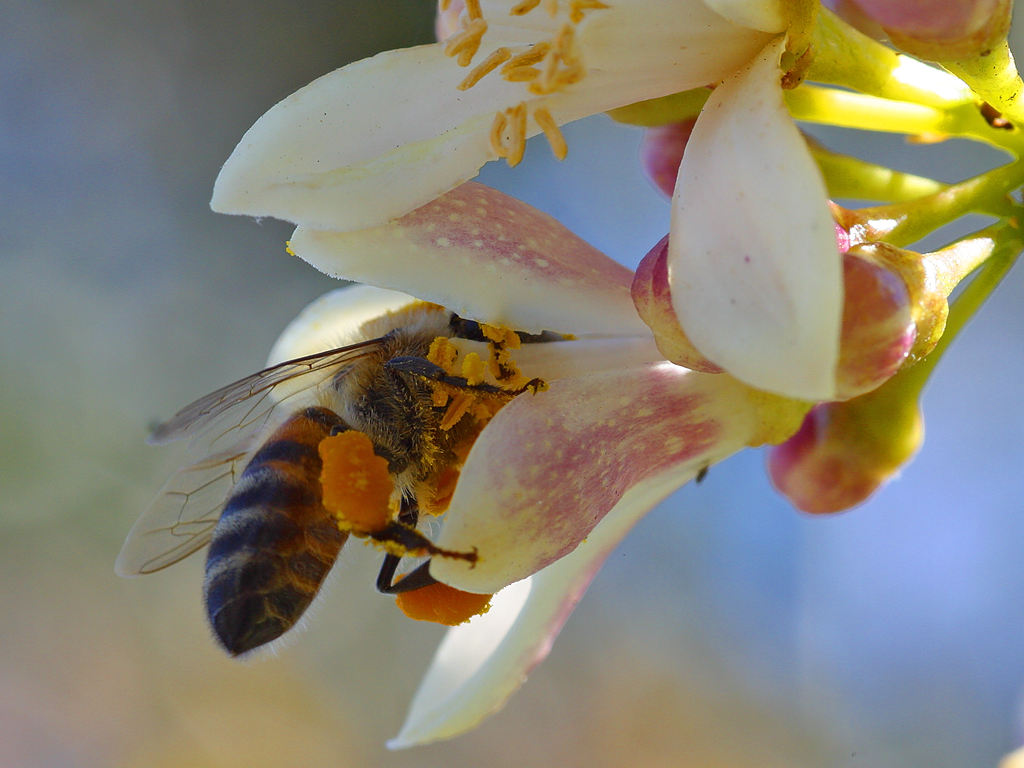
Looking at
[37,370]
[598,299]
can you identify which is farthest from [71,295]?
[598,299]

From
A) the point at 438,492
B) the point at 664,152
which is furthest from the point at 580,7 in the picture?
the point at 438,492

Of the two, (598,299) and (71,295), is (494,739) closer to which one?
(71,295)

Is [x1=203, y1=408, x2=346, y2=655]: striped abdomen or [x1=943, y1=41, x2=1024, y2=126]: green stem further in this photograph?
[x1=203, y1=408, x2=346, y2=655]: striped abdomen

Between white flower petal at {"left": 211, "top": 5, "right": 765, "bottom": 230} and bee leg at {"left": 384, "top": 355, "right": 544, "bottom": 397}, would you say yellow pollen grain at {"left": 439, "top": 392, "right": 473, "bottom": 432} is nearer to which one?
bee leg at {"left": 384, "top": 355, "right": 544, "bottom": 397}

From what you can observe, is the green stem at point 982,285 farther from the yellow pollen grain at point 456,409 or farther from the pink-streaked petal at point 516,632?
the yellow pollen grain at point 456,409

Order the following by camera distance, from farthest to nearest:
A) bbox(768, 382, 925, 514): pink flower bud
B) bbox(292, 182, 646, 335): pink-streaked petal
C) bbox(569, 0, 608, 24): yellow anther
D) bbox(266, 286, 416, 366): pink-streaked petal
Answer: bbox(266, 286, 416, 366): pink-streaked petal
bbox(768, 382, 925, 514): pink flower bud
bbox(292, 182, 646, 335): pink-streaked petal
bbox(569, 0, 608, 24): yellow anther

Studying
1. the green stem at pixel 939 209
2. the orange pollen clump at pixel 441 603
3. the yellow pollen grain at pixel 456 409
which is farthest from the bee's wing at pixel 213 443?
the green stem at pixel 939 209

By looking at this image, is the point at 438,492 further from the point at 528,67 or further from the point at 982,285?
the point at 982,285

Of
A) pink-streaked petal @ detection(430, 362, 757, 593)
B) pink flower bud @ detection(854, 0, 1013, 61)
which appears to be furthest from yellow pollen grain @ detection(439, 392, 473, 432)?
pink flower bud @ detection(854, 0, 1013, 61)
